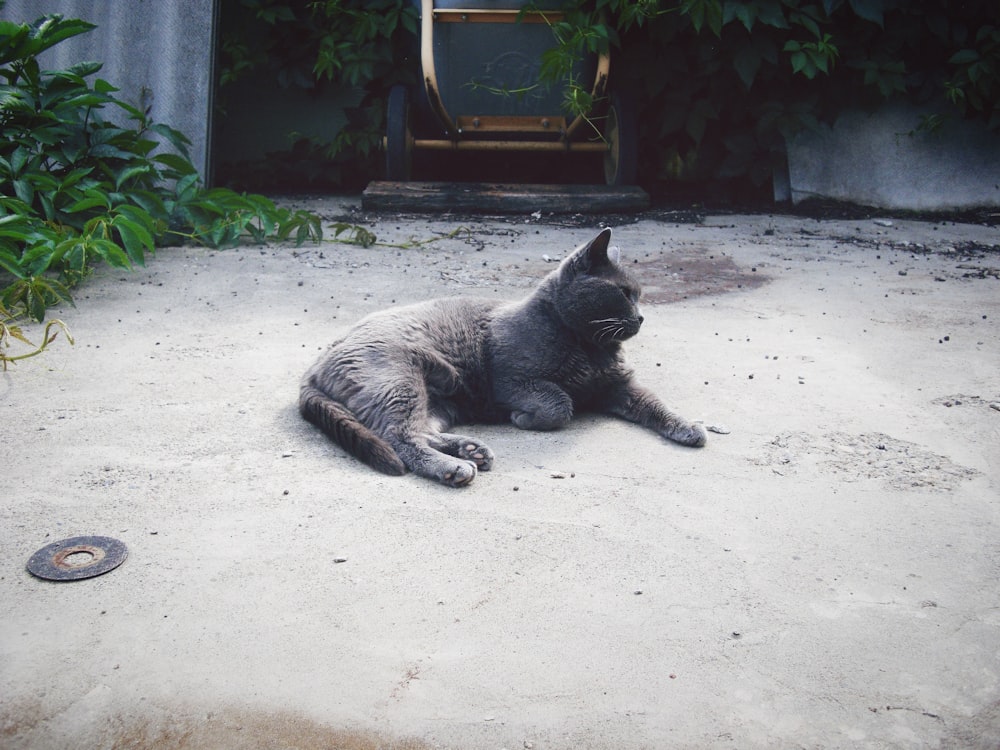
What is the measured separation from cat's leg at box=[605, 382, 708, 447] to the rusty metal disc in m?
1.66

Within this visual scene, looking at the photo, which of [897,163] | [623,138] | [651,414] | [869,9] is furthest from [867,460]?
[897,163]

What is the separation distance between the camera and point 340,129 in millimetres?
7602

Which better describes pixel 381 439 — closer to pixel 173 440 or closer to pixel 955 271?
pixel 173 440

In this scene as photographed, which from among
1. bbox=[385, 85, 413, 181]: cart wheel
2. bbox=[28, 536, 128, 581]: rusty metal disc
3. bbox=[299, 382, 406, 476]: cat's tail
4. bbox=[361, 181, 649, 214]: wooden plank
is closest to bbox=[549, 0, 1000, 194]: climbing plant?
bbox=[361, 181, 649, 214]: wooden plank

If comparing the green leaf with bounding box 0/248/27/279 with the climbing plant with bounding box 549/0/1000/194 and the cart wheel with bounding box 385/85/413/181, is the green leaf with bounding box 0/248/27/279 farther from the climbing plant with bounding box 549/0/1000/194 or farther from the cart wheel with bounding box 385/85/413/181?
the climbing plant with bounding box 549/0/1000/194

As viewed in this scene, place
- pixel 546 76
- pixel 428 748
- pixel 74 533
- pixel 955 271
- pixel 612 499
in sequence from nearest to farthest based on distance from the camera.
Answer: pixel 428 748 < pixel 74 533 < pixel 612 499 < pixel 955 271 < pixel 546 76

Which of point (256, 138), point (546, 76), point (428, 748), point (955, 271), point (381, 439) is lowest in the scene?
point (428, 748)

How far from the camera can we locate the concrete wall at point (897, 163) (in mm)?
6863

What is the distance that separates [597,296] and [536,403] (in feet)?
1.39

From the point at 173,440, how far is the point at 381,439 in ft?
2.13

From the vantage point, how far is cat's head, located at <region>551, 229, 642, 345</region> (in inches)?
125

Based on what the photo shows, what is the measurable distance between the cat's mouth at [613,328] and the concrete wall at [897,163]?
14.3 ft

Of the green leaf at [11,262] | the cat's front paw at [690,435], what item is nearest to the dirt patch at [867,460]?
the cat's front paw at [690,435]

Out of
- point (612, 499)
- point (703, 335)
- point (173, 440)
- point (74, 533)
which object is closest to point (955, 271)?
point (703, 335)
